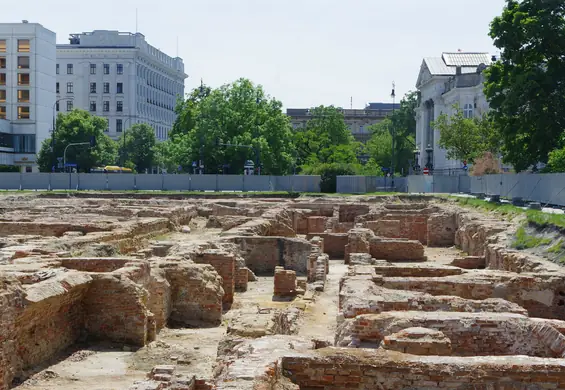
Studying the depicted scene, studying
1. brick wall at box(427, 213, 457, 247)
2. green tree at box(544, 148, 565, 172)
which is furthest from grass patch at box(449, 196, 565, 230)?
green tree at box(544, 148, 565, 172)

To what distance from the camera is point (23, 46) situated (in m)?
75.5

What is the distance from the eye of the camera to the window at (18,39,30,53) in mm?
75375

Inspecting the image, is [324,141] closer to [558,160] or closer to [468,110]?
[468,110]

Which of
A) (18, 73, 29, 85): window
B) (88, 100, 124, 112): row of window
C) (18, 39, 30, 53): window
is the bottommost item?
(88, 100, 124, 112): row of window

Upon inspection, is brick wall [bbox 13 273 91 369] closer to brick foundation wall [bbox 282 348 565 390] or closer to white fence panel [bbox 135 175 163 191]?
brick foundation wall [bbox 282 348 565 390]

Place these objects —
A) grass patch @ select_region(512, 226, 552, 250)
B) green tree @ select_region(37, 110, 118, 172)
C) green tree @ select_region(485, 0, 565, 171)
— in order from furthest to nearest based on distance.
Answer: green tree @ select_region(37, 110, 118, 172) < green tree @ select_region(485, 0, 565, 171) < grass patch @ select_region(512, 226, 552, 250)

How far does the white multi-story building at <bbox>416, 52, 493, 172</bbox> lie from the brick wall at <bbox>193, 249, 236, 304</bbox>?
5153cm

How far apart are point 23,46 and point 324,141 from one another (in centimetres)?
3150

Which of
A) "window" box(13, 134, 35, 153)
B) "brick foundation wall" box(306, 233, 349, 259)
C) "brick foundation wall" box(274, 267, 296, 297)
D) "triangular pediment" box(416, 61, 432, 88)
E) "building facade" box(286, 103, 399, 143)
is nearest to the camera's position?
"brick foundation wall" box(274, 267, 296, 297)

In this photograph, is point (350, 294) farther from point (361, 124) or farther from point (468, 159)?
point (361, 124)

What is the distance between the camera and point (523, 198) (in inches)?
1287

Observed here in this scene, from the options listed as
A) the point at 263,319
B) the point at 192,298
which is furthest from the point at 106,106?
the point at 263,319

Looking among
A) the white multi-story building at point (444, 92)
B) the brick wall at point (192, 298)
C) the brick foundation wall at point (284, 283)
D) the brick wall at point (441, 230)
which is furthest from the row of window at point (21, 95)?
the brick wall at point (192, 298)

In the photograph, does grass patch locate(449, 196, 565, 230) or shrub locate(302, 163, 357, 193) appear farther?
shrub locate(302, 163, 357, 193)
